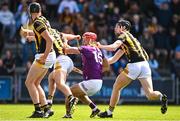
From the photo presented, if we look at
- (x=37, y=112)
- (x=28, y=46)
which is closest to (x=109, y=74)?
(x=28, y=46)

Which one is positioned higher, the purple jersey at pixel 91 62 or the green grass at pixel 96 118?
the purple jersey at pixel 91 62

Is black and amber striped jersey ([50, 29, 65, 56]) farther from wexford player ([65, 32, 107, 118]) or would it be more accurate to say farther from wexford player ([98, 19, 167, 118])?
wexford player ([98, 19, 167, 118])

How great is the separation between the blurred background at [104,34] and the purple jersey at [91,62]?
1068 centimetres

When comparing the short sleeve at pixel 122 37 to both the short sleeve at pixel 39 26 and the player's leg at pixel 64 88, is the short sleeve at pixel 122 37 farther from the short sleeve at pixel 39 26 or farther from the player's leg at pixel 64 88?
the short sleeve at pixel 39 26

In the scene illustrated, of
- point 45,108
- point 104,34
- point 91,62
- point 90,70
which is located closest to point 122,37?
point 91,62

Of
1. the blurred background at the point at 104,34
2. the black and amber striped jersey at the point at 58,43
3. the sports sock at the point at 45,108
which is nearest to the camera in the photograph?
the sports sock at the point at 45,108

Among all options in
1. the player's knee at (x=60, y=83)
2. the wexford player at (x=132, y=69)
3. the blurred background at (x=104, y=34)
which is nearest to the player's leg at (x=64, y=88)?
the player's knee at (x=60, y=83)

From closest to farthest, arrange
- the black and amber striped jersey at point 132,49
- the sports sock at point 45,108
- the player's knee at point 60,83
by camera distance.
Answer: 1. the player's knee at point 60,83
2. the sports sock at point 45,108
3. the black and amber striped jersey at point 132,49

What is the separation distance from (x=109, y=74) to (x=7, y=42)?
5098mm

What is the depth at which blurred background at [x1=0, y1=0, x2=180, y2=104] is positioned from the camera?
93.0 feet

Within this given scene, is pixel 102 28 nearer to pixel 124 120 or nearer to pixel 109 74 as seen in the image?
pixel 109 74

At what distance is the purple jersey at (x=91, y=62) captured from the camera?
56.2 ft

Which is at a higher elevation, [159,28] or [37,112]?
[159,28]

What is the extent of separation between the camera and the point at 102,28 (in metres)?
30.2
